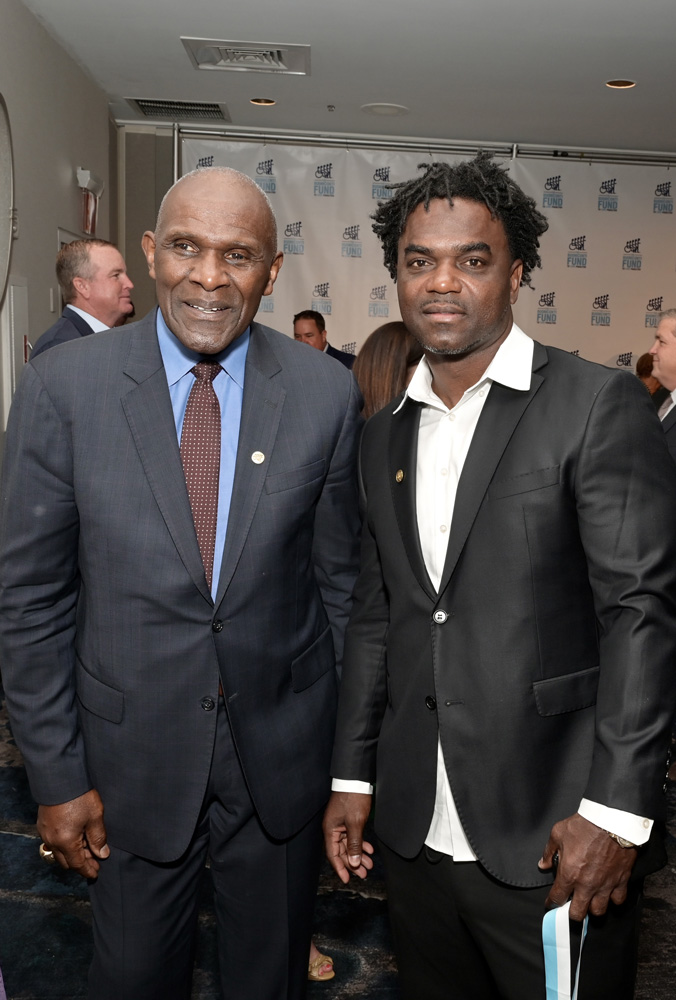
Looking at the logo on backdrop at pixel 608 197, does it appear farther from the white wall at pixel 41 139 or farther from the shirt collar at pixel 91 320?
the shirt collar at pixel 91 320

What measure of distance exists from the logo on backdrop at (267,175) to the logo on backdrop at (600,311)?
9.88ft

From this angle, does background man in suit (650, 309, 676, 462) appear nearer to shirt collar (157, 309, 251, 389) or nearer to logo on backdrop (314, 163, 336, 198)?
shirt collar (157, 309, 251, 389)

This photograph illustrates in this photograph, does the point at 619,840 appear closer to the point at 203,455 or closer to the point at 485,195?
the point at 203,455

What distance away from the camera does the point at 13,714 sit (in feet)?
4.84

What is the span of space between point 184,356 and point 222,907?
100 centimetres

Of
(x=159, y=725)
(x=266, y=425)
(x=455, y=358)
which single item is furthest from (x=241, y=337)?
(x=159, y=725)

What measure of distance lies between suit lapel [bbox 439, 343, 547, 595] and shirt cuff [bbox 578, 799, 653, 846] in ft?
1.25

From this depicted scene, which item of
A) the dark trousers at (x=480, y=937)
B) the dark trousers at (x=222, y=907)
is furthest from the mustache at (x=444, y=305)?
the dark trousers at (x=480, y=937)

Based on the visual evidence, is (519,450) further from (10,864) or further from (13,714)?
(10,864)

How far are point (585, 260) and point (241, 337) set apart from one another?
6978 millimetres

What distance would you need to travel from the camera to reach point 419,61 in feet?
18.2

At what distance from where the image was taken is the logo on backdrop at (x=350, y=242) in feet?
25.2

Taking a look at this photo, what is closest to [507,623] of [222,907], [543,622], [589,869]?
[543,622]

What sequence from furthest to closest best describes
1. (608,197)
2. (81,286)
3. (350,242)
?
(608,197) → (350,242) → (81,286)
